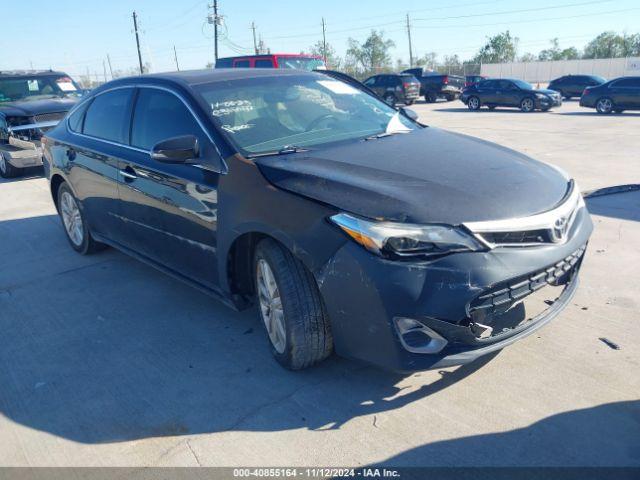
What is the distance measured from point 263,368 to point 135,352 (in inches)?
37.0

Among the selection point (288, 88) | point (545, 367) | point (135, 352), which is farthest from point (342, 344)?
point (288, 88)

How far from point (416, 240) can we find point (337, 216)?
1.32 ft

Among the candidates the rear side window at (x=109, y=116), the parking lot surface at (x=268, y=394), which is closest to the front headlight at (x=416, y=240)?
the parking lot surface at (x=268, y=394)

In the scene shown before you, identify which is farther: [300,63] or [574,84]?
[574,84]

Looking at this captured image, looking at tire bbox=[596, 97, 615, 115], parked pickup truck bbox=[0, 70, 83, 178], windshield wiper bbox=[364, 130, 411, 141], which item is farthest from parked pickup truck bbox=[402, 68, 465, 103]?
windshield wiper bbox=[364, 130, 411, 141]

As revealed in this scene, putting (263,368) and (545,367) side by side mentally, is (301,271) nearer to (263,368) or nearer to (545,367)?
(263,368)

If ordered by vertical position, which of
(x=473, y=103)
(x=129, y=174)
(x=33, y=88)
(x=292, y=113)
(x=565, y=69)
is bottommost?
(x=129, y=174)

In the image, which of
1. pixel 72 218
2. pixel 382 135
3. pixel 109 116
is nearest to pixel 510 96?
pixel 72 218

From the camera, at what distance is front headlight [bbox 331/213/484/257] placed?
8.21 feet

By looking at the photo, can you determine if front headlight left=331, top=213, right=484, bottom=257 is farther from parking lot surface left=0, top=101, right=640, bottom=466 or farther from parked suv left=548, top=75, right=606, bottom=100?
parked suv left=548, top=75, right=606, bottom=100

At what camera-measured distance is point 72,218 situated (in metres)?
5.68

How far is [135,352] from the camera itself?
11.9ft

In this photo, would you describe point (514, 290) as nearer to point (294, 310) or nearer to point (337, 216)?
point (337, 216)

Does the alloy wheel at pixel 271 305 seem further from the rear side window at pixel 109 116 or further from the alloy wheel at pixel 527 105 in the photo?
the alloy wheel at pixel 527 105
